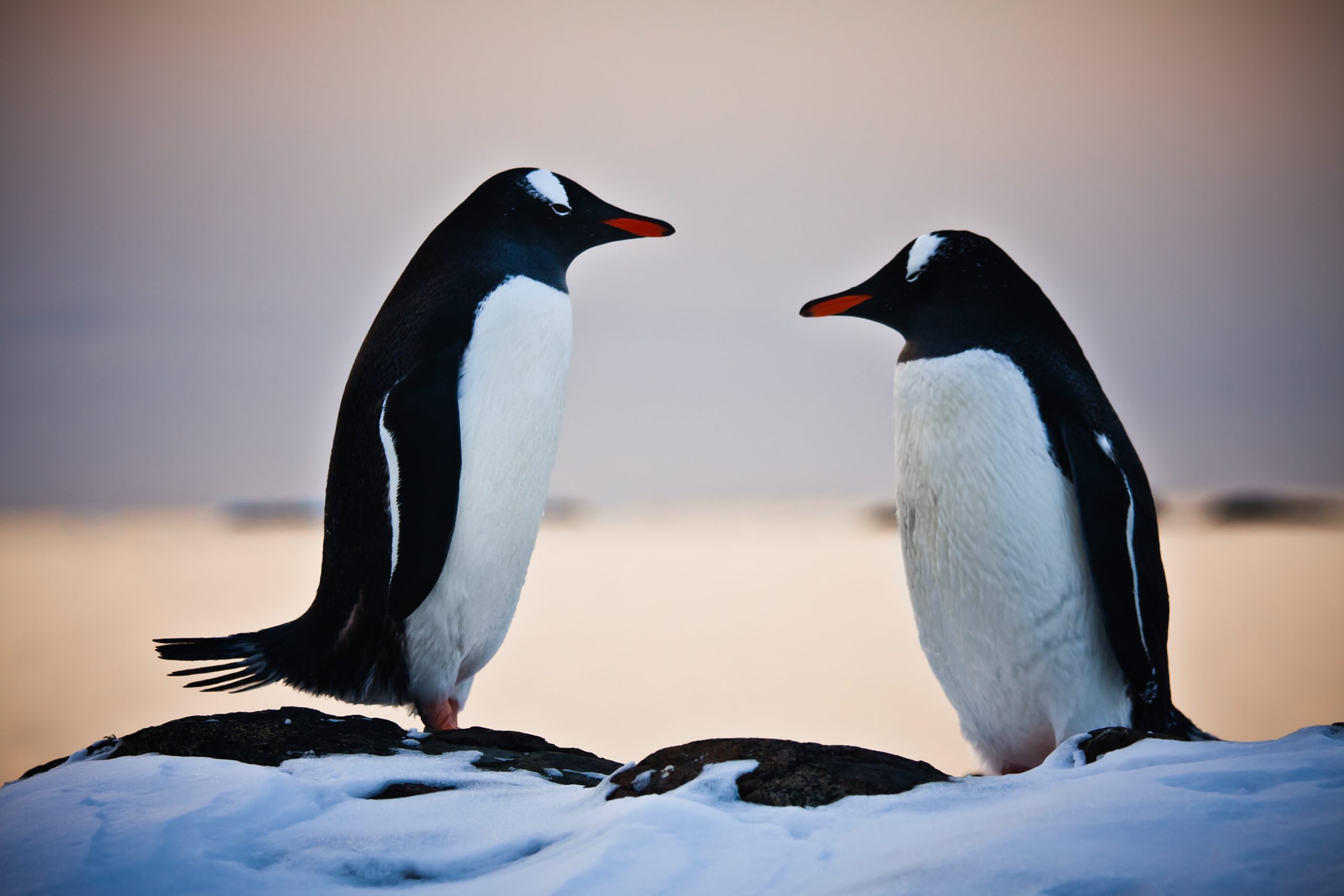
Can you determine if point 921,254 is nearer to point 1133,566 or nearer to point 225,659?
point 1133,566

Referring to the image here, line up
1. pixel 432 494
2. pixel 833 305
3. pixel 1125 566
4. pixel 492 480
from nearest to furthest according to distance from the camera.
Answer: pixel 1125 566 → pixel 432 494 → pixel 492 480 → pixel 833 305

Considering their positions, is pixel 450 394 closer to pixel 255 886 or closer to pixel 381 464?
pixel 381 464

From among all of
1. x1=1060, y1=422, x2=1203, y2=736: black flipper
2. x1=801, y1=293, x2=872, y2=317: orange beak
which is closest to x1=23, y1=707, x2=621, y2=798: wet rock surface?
x1=1060, y1=422, x2=1203, y2=736: black flipper

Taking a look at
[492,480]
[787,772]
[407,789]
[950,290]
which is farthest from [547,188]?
[787,772]

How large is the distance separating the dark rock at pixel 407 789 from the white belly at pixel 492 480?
80 cm

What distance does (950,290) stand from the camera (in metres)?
2.62

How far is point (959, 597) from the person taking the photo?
2.47 meters

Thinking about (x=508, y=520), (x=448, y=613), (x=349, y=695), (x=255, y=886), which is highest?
(x=508, y=520)

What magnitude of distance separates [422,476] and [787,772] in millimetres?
1350

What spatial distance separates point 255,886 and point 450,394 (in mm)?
1478

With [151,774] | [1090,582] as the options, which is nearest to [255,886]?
[151,774]

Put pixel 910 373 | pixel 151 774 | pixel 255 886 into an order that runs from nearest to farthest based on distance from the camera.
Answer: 1. pixel 255 886
2. pixel 151 774
3. pixel 910 373

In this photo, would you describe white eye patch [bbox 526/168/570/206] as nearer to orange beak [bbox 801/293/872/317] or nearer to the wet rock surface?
orange beak [bbox 801/293/872/317]

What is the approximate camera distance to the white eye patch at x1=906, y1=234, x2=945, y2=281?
2664 millimetres
